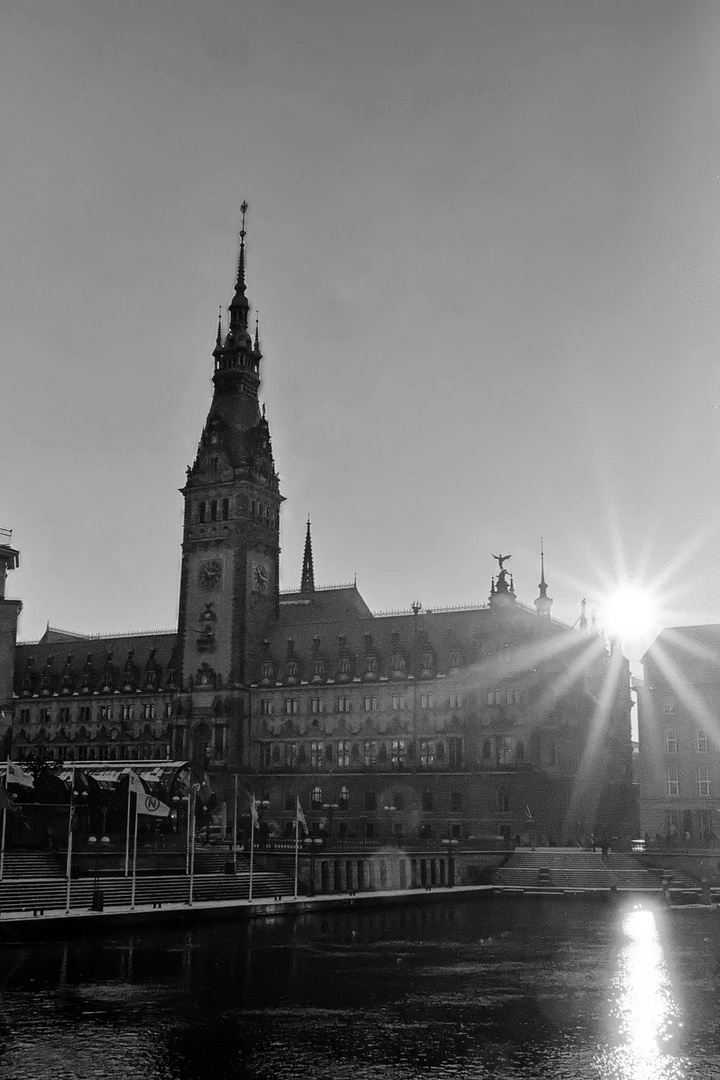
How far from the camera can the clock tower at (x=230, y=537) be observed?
14388 cm

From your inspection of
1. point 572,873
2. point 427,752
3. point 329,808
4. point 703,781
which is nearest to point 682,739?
point 703,781

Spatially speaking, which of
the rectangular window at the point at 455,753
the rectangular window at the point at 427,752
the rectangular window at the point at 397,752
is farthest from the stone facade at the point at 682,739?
the rectangular window at the point at 397,752

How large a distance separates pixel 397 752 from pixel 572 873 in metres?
35.0

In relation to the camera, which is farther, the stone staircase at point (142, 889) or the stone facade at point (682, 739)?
the stone facade at point (682, 739)

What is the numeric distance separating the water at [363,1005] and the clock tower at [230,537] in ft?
240

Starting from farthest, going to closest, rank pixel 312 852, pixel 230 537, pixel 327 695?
pixel 230 537
pixel 327 695
pixel 312 852

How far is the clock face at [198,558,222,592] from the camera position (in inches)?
5709

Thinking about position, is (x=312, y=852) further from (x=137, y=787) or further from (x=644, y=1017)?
(x=644, y=1017)

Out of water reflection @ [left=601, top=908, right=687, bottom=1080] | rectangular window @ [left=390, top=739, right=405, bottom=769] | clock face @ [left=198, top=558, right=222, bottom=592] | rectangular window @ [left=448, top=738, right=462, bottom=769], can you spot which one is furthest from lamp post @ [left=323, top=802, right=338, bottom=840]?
water reflection @ [left=601, top=908, right=687, bottom=1080]

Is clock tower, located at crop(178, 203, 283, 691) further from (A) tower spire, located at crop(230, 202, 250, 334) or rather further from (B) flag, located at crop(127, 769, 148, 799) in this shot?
(B) flag, located at crop(127, 769, 148, 799)

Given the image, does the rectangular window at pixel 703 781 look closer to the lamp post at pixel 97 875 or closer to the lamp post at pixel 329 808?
the lamp post at pixel 329 808

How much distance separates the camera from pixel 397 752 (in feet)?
440

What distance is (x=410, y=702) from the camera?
134625 mm

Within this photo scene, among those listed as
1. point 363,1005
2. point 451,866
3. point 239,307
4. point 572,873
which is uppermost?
point 239,307
